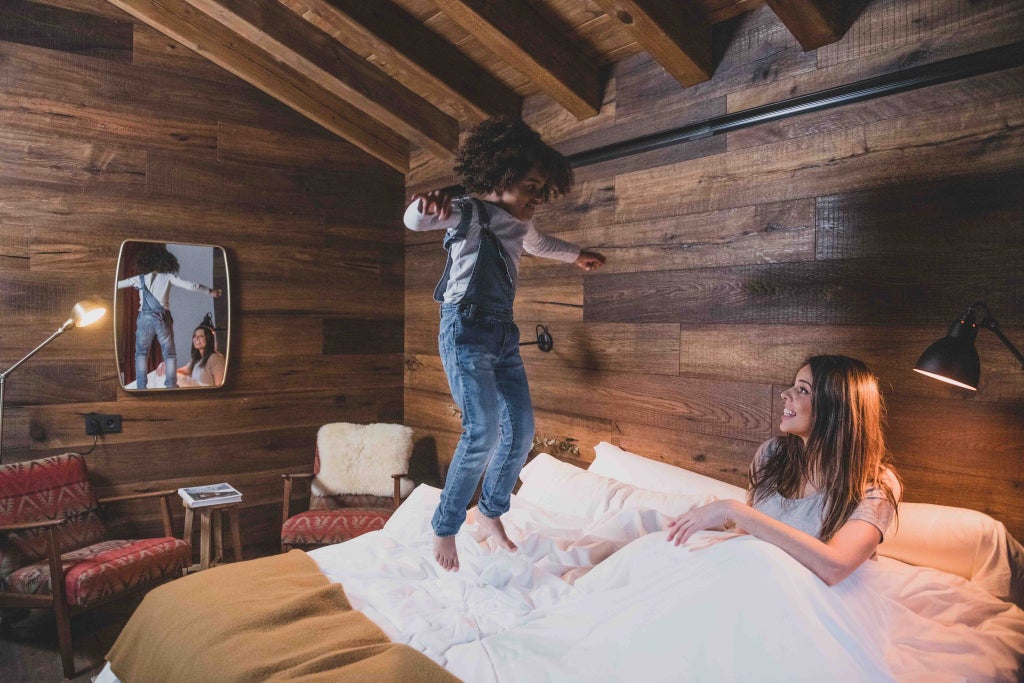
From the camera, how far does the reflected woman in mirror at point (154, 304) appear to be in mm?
3656

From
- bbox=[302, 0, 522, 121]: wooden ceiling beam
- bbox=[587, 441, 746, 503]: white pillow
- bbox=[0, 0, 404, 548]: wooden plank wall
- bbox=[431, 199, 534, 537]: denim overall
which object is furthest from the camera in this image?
bbox=[0, 0, 404, 548]: wooden plank wall

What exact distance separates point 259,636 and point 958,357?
196 centimetres

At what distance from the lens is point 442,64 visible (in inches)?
127

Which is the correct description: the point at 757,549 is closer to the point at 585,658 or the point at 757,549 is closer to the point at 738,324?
the point at 585,658

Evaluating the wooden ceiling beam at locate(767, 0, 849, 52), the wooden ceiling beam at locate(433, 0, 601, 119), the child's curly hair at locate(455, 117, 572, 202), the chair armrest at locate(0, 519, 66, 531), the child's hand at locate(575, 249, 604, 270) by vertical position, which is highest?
the wooden ceiling beam at locate(433, 0, 601, 119)

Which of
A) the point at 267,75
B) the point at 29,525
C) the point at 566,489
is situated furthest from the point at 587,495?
the point at 267,75

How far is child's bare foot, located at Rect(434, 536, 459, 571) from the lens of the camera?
2.14 metres

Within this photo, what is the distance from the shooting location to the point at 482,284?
2.12 m

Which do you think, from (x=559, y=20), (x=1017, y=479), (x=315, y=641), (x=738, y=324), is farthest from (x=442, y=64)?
(x=1017, y=479)

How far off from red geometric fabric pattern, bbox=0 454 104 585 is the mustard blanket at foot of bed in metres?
1.34

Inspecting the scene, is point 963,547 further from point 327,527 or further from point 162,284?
point 162,284

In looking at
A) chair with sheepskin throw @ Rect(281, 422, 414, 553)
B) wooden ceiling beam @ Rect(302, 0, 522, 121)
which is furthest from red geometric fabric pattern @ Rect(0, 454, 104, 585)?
wooden ceiling beam @ Rect(302, 0, 522, 121)

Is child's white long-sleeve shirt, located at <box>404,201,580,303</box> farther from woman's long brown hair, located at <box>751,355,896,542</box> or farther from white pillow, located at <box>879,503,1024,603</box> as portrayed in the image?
white pillow, located at <box>879,503,1024,603</box>

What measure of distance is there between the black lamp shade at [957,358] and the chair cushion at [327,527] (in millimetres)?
2573
